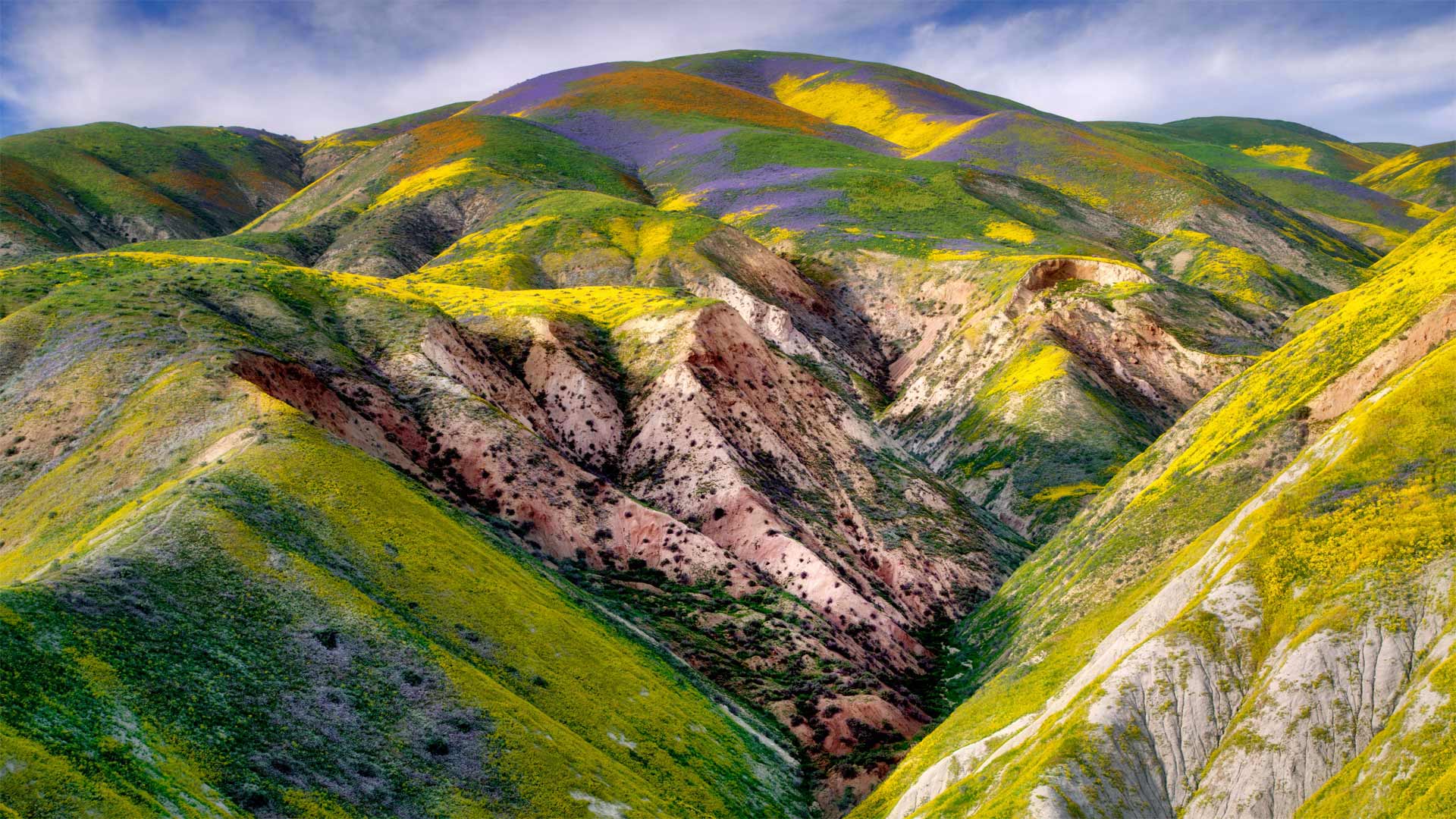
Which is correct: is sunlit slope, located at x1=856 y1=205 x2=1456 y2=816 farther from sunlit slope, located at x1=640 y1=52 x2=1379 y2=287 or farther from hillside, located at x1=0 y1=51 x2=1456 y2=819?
sunlit slope, located at x1=640 y1=52 x2=1379 y2=287

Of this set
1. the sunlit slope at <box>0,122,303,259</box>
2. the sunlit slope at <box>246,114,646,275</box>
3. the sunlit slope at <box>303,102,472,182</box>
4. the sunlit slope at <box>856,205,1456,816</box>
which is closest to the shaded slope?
the sunlit slope at <box>856,205,1456,816</box>

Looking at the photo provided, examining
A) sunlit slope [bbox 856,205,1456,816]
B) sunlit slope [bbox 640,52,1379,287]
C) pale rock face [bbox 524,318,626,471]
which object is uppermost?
sunlit slope [bbox 640,52,1379,287]

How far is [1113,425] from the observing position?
7375cm

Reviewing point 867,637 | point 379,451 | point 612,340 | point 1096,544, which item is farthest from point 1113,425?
point 379,451

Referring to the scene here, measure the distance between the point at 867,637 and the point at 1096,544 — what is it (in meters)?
12.9

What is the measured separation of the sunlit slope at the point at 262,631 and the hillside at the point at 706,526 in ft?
0.57

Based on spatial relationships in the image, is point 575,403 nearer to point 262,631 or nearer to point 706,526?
point 706,526

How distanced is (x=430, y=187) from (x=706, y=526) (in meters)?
80.1

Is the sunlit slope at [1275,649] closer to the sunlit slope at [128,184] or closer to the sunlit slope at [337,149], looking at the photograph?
the sunlit slope at [128,184]

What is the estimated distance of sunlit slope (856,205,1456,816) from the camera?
24.8 metres

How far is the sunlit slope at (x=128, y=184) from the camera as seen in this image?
107688 millimetres

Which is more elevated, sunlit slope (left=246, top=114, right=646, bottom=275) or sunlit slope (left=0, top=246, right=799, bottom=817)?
sunlit slope (left=246, top=114, right=646, bottom=275)

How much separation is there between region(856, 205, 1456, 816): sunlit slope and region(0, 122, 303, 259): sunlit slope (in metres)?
104

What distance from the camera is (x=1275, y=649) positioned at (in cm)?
2742
